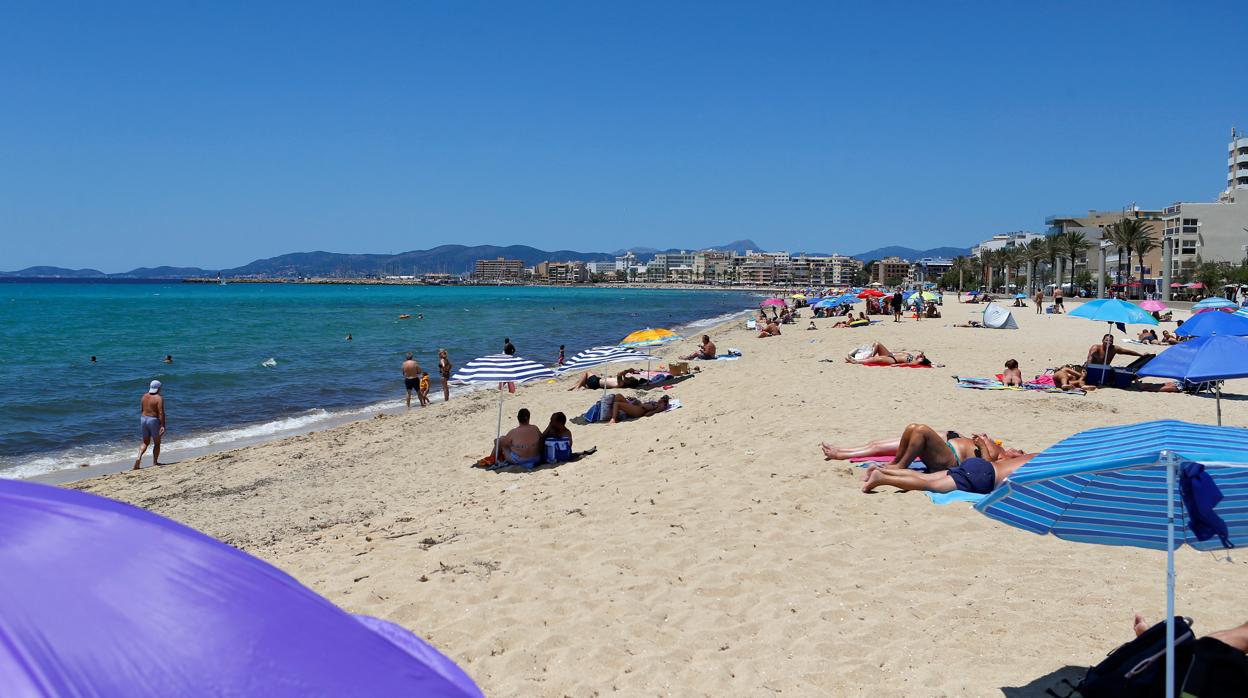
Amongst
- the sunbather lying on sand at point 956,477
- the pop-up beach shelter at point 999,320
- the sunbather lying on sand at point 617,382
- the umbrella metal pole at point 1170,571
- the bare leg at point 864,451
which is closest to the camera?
the umbrella metal pole at point 1170,571

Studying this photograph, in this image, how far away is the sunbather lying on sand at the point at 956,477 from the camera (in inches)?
270

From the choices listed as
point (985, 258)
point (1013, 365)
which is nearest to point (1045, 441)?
point (1013, 365)

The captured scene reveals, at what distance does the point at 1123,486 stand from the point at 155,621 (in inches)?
137

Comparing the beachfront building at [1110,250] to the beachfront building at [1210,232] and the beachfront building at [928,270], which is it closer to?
the beachfront building at [1210,232]

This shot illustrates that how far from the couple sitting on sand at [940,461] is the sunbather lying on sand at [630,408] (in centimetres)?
500

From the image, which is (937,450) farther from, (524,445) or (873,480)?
(524,445)

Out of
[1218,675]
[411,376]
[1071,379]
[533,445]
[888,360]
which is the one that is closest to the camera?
[1218,675]

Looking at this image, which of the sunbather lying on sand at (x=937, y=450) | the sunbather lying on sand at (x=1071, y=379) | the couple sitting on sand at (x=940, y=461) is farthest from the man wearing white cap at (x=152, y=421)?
the sunbather lying on sand at (x=1071, y=379)

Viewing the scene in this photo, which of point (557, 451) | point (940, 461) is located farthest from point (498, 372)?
point (940, 461)

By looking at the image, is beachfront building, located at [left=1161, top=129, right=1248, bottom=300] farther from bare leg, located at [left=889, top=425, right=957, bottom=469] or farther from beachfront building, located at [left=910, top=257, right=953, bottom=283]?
beachfront building, located at [left=910, top=257, right=953, bottom=283]

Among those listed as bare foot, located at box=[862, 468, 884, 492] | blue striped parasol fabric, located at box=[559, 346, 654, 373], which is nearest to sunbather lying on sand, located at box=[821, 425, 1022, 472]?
bare foot, located at box=[862, 468, 884, 492]

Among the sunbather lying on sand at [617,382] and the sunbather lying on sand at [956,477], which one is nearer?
the sunbather lying on sand at [956,477]

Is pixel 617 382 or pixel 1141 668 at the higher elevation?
pixel 1141 668

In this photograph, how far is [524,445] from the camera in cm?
1009
